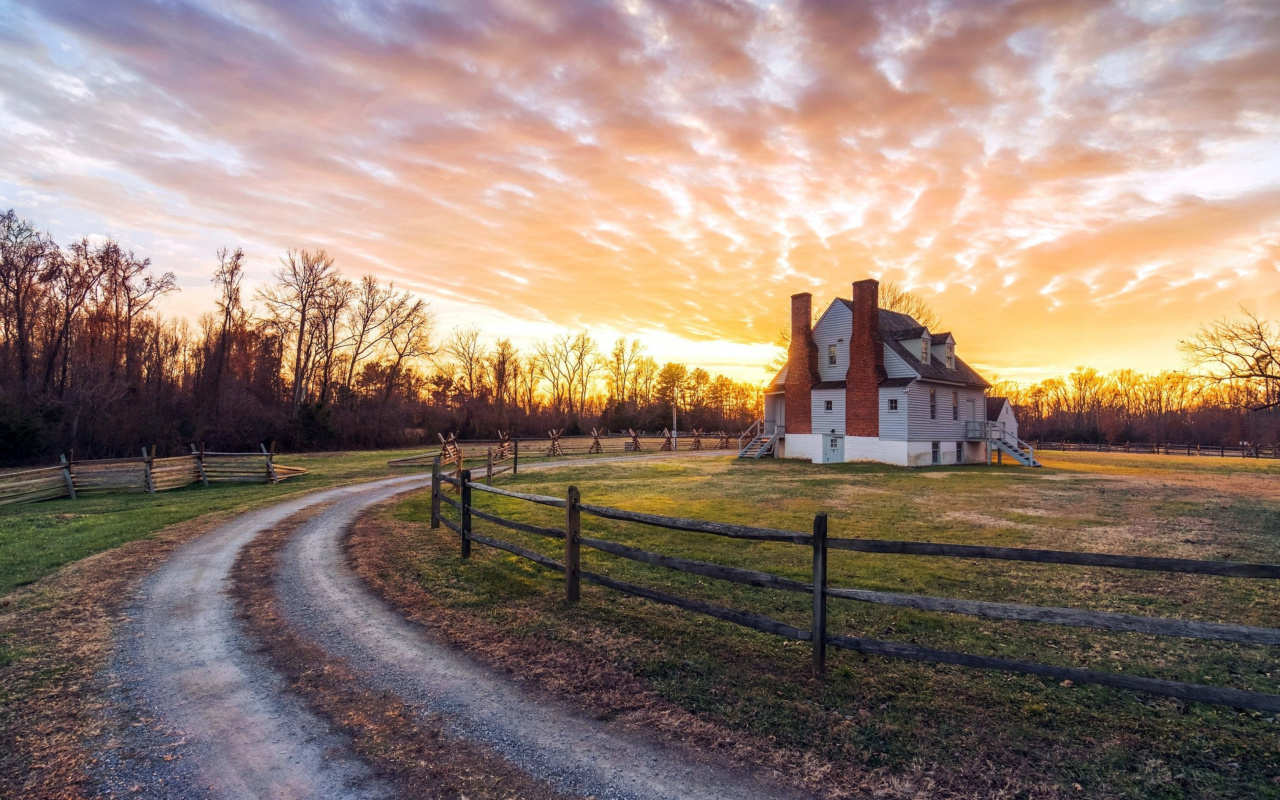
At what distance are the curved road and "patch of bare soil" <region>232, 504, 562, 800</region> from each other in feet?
0.36

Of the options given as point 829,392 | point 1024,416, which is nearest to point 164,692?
point 829,392

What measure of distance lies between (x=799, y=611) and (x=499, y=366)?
71.8m

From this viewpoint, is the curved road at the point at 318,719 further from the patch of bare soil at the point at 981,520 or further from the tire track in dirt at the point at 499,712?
the patch of bare soil at the point at 981,520

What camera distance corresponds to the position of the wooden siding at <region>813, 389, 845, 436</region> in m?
34.0

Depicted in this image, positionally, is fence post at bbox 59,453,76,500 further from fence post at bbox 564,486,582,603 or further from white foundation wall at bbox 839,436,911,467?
white foundation wall at bbox 839,436,911,467

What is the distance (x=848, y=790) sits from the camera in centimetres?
370

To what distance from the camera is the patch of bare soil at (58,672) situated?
3930 mm

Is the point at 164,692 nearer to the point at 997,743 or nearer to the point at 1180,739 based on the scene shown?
the point at 997,743

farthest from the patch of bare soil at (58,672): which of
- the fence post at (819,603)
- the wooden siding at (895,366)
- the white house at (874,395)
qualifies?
the wooden siding at (895,366)

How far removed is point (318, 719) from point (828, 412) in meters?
33.2

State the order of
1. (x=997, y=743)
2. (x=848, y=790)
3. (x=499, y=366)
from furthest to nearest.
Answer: (x=499, y=366) → (x=997, y=743) → (x=848, y=790)

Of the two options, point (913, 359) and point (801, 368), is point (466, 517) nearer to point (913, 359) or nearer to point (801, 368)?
point (801, 368)

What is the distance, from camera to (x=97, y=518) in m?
14.5

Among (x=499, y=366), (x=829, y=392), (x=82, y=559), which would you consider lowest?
(x=82, y=559)
